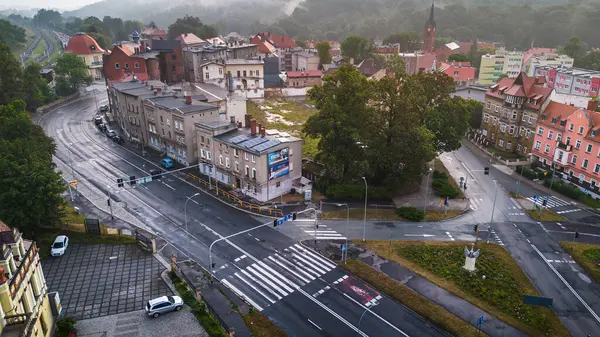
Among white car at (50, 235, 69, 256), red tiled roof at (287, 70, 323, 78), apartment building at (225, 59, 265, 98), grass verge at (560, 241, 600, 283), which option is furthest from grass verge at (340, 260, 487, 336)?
red tiled roof at (287, 70, 323, 78)

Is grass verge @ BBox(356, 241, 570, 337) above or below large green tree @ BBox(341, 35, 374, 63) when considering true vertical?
below

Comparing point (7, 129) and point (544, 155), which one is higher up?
point (7, 129)

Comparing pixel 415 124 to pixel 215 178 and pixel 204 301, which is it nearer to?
pixel 215 178

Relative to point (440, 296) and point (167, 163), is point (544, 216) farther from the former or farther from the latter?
point (167, 163)

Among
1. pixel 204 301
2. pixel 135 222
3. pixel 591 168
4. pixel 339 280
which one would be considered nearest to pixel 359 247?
pixel 339 280

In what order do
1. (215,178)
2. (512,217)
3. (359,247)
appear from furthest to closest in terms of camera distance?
(215,178) → (512,217) → (359,247)

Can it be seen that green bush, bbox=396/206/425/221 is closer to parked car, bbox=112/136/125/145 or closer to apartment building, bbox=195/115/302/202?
apartment building, bbox=195/115/302/202

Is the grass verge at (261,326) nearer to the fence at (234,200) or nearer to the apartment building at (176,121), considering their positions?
the fence at (234,200)
